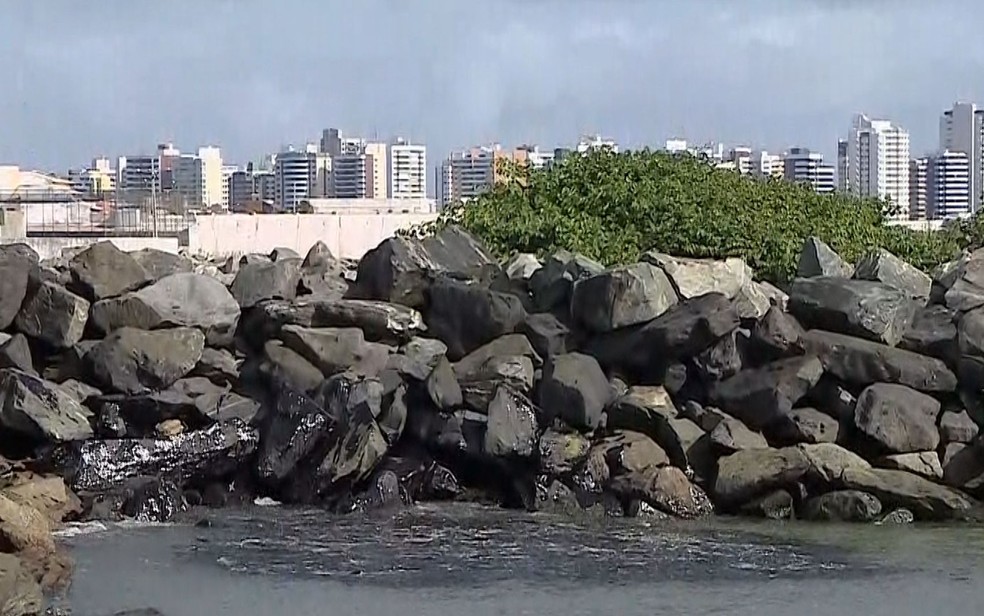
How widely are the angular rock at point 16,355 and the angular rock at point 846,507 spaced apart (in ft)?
29.0

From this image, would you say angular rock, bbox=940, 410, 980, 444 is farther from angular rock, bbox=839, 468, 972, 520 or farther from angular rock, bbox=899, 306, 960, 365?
angular rock, bbox=899, 306, 960, 365

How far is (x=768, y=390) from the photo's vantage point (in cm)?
1627

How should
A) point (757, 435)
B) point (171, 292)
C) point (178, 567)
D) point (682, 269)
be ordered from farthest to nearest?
point (682, 269) < point (171, 292) < point (757, 435) < point (178, 567)

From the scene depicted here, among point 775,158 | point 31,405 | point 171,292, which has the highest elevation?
point 775,158

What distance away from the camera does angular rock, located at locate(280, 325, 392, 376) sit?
57.3 feet

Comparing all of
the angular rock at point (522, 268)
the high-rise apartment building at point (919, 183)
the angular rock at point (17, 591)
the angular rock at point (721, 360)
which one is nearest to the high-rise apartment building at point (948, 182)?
the high-rise apartment building at point (919, 183)

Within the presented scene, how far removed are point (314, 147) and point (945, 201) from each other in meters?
43.0

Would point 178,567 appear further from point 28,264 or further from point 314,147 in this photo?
point 314,147

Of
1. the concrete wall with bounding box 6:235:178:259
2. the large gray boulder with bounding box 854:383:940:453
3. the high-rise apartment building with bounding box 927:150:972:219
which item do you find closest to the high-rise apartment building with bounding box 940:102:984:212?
the high-rise apartment building with bounding box 927:150:972:219

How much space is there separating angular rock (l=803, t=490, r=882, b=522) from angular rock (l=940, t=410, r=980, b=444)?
1.37 m

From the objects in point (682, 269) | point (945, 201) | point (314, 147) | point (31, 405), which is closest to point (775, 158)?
point (945, 201)

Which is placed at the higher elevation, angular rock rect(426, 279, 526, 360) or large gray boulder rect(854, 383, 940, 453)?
angular rock rect(426, 279, 526, 360)

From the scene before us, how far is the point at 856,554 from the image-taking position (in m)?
13.7

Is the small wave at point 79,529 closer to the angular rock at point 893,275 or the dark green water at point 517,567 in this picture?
the dark green water at point 517,567
